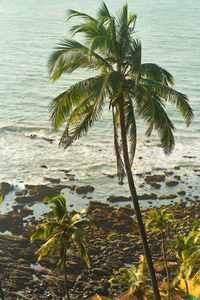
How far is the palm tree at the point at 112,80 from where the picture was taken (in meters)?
14.7

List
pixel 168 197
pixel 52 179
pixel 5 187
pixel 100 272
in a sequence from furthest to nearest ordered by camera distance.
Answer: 1. pixel 52 179
2. pixel 5 187
3. pixel 168 197
4. pixel 100 272

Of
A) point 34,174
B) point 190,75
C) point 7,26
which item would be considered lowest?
point 34,174

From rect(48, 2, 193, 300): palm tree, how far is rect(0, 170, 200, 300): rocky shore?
12819 millimetres

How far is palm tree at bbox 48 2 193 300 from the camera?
1473 cm

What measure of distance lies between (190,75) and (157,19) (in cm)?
4845

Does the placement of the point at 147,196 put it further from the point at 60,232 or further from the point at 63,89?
the point at 63,89

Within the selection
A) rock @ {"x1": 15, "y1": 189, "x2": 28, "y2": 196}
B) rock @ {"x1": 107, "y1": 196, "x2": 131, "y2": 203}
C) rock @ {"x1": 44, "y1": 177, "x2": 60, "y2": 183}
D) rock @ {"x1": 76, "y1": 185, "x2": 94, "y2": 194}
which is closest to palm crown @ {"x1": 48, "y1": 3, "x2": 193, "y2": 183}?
rock @ {"x1": 107, "y1": 196, "x2": 131, "y2": 203}

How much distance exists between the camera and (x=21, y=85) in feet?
284

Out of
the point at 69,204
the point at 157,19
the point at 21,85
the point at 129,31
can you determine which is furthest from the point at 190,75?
the point at 129,31

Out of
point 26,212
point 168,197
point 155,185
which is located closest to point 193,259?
point 26,212

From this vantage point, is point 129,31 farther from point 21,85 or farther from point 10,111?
point 21,85

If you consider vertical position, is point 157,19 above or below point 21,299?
above

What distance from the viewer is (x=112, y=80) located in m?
14.7

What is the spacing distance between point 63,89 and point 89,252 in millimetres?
58429
